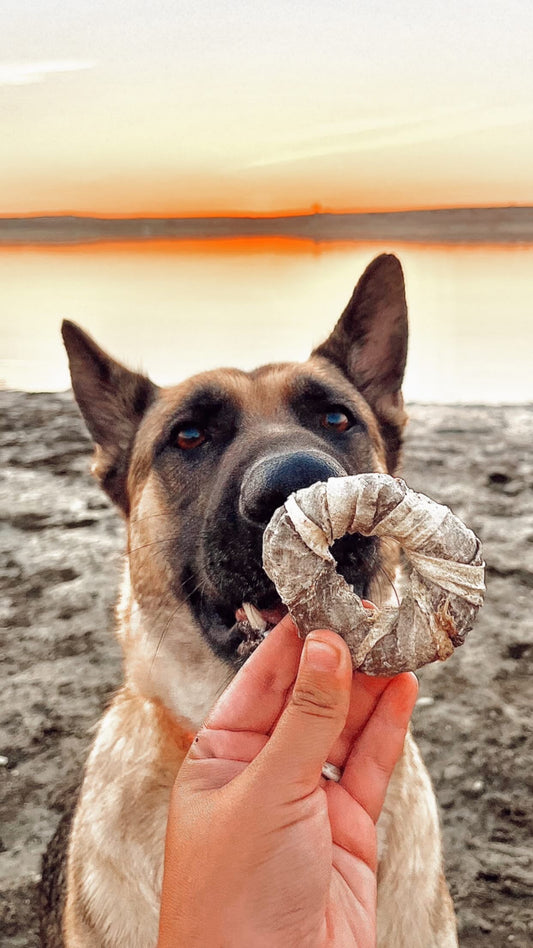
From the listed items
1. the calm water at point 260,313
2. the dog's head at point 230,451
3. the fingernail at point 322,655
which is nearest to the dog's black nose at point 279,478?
the dog's head at point 230,451

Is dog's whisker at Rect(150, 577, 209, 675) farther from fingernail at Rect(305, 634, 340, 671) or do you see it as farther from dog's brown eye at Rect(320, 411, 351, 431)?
fingernail at Rect(305, 634, 340, 671)

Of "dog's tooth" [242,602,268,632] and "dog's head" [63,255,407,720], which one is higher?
"dog's head" [63,255,407,720]

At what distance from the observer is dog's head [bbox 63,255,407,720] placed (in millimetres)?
2471

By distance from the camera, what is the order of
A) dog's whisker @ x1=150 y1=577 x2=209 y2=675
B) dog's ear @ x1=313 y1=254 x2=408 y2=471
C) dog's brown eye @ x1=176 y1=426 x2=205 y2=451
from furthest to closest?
dog's ear @ x1=313 y1=254 x2=408 y2=471 < dog's brown eye @ x1=176 y1=426 x2=205 y2=451 < dog's whisker @ x1=150 y1=577 x2=209 y2=675

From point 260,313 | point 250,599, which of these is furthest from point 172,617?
point 260,313

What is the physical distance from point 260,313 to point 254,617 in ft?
49.1

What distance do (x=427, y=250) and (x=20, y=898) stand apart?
29762 mm

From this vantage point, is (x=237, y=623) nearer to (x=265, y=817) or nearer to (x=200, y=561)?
(x=200, y=561)

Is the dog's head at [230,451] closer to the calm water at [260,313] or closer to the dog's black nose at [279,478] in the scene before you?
the dog's black nose at [279,478]

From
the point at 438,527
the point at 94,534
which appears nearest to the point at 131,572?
the point at 438,527

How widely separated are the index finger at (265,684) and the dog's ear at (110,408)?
1.72 metres

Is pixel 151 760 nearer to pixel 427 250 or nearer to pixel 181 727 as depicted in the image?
pixel 181 727

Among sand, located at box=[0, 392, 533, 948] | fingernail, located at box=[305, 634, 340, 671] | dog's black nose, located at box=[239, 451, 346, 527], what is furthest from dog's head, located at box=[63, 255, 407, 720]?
sand, located at box=[0, 392, 533, 948]

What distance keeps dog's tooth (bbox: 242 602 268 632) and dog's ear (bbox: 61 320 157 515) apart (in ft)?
3.72
